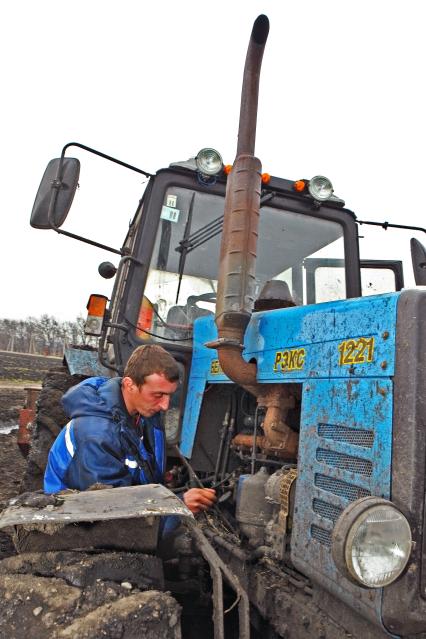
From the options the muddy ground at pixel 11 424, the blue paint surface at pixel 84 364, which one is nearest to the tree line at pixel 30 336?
the muddy ground at pixel 11 424

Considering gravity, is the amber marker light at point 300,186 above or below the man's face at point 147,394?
above

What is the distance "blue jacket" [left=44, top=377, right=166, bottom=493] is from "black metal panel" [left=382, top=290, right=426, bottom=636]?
955 mm

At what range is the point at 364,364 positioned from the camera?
1744 mm

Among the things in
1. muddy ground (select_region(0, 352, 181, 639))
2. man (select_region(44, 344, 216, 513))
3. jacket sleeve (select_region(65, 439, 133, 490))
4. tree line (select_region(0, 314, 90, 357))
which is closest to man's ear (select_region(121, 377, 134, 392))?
man (select_region(44, 344, 216, 513))

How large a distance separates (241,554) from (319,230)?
2.07m

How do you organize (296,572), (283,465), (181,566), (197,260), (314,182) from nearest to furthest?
(296,572), (283,465), (181,566), (197,260), (314,182)

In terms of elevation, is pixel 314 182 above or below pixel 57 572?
above

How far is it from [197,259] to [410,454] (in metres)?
1.94

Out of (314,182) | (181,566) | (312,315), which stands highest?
(314,182)

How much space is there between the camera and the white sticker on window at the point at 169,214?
3.26 metres

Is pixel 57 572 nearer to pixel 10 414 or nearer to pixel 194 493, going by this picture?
pixel 194 493

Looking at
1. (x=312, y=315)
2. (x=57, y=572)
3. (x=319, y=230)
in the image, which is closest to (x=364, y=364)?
(x=312, y=315)

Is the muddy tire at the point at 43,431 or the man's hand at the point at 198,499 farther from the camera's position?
the muddy tire at the point at 43,431

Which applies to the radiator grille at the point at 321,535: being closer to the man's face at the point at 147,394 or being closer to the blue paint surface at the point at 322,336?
the blue paint surface at the point at 322,336
